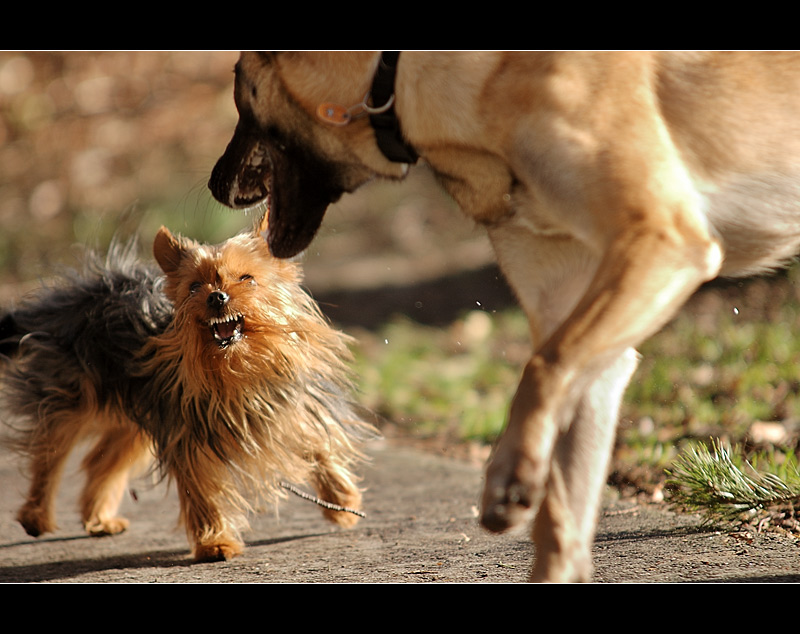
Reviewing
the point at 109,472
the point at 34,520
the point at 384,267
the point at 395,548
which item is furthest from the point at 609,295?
the point at 384,267

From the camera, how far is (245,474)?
3.71 metres

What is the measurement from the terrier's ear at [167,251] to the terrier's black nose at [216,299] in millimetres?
328

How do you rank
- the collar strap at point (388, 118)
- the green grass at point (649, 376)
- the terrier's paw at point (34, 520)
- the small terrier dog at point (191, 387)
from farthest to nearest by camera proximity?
the green grass at point (649, 376) < the terrier's paw at point (34, 520) < the small terrier dog at point (191, 387) < the collar strap at point (388, 118)

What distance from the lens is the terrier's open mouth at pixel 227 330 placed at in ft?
11.2

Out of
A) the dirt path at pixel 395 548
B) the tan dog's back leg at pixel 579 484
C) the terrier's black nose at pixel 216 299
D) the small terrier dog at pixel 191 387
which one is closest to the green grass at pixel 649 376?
the dirt path at pixel 395 548

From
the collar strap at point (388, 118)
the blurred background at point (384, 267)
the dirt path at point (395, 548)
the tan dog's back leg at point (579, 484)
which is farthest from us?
the blurred background at point (384, 267)

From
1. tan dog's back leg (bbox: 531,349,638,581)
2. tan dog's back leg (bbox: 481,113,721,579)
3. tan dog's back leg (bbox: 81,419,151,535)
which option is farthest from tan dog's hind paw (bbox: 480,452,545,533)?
tan dog's back leg (bbox: 81,419,151,535)

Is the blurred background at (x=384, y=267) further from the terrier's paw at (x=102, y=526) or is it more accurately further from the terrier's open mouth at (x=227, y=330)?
the terrier's paw at (x=102, y=526)

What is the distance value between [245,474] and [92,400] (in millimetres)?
758

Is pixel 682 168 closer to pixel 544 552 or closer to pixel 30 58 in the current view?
pixel 544 552

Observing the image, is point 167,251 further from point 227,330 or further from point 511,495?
point 511,495

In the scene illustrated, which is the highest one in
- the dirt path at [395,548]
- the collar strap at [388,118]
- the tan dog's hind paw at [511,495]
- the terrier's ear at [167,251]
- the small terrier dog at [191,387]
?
the collar strap at [388,118]

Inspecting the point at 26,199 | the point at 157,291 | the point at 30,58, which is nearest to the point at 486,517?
the point at 157,291

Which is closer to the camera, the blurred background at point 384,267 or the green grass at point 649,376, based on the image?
the green grass at point 649,376
